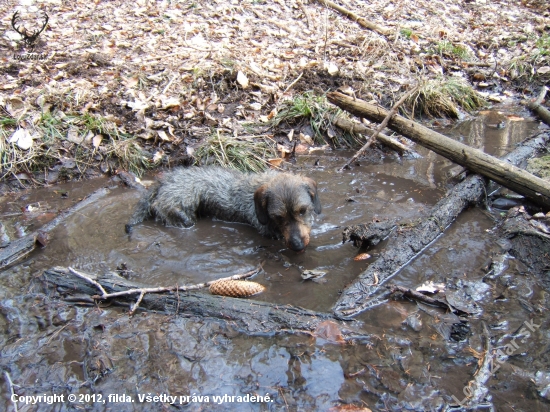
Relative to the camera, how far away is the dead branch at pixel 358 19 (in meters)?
11.3

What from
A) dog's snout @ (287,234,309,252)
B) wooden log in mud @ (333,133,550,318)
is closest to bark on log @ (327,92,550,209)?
wooden log in mud @ (333,133,550,318)

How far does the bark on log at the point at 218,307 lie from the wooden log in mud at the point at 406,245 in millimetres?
350

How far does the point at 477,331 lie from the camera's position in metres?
3.55

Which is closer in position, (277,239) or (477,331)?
(477,331)

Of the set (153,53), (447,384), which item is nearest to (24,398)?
(447,384)

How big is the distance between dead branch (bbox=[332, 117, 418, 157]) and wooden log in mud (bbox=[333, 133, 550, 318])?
5.48 feet

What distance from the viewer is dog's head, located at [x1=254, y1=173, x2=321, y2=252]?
5.03 metres

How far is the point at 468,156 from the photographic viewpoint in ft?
19.1

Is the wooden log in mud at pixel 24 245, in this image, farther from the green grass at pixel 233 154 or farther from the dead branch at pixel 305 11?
the dead branch at pixel 305 11

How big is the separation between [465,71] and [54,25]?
33.7ft

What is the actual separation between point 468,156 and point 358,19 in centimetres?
766

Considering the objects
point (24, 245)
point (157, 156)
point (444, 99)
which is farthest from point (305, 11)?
point (24, 245)

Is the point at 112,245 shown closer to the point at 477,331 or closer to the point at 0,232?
the point at 0,232

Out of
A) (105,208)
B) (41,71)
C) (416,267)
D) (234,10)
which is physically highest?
(234,10)
